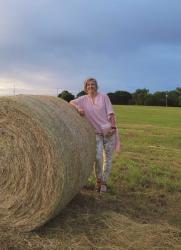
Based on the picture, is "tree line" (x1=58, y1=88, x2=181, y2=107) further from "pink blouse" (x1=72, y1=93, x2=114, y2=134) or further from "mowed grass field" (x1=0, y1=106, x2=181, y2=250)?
"pink blouse" (x1=72, y1=93, x2=114, y2=134)

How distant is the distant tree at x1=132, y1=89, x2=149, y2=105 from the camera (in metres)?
76.0

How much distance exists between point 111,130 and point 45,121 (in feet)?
6.76

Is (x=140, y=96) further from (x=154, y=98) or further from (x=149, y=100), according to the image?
(x=154, y=98)

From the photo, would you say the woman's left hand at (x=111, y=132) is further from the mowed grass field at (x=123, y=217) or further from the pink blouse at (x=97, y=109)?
the mowed grass field at (x=123, y=217)

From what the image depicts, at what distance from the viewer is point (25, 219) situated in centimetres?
587

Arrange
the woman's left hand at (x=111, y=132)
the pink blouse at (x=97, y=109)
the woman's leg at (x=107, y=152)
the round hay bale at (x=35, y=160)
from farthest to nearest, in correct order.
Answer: the woman's leg at (x=107, y=152) → the woman's left hand at (x=111, y=132) → the pink blouse at (x=97, y=109) → the round hay bale at (x=35, y=160)

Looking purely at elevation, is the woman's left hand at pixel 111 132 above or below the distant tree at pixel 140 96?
below

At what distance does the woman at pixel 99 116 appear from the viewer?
24.6 feet

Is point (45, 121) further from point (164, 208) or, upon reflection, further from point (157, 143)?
point (157, 143)

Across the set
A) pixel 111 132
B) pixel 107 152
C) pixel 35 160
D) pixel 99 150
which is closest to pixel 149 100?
pixel 107 152

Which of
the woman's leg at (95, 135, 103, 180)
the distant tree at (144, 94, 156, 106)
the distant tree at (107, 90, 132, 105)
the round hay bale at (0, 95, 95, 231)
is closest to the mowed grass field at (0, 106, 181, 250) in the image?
the round hay bale at (0, 95, 95, 231)

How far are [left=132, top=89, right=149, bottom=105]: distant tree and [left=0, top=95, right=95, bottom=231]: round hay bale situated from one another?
6991 centimetres

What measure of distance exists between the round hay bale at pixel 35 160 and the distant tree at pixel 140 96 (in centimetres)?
6991

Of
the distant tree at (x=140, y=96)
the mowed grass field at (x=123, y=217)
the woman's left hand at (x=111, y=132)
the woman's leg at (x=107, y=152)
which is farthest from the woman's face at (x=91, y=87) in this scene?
the distant tree at (x=140, y=96)
